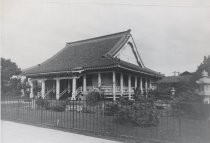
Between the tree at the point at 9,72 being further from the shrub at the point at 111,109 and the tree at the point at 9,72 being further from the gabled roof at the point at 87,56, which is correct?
the shrub at the point at 111,109

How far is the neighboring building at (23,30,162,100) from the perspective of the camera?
733 inches

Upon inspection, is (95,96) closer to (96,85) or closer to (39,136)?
(96,85)

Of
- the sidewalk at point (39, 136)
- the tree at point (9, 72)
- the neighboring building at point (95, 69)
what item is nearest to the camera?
the sidewalk at point (39, 136)

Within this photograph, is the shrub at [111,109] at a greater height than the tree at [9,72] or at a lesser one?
lesser

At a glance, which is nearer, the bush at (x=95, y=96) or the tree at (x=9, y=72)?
the bush at (x=95, y=96)

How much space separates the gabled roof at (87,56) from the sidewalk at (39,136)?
918 centimetres

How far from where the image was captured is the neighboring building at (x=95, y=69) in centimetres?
1862

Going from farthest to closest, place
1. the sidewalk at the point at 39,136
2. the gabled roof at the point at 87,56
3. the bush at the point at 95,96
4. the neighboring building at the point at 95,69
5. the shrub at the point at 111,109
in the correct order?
the gabled roof at the point at 87,56 < the neighboring building at the point at 95,69 < the bush at the point at 95,96 < the shrub at the point at 111,109 < the sidewalk at the point at 39,136

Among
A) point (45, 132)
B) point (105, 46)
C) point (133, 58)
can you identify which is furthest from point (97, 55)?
point (45, 132)

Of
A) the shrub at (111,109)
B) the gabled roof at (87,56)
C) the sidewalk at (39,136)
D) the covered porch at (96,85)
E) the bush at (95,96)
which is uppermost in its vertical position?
the gabled roof at (87,56)

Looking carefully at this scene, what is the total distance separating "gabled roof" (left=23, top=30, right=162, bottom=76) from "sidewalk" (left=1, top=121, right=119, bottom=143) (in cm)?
918

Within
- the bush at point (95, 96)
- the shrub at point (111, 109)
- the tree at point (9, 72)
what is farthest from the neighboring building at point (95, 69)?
the tree at point (9, 72)

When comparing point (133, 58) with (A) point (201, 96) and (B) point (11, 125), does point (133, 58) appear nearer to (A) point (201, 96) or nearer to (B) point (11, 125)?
(A) point (201, 96)

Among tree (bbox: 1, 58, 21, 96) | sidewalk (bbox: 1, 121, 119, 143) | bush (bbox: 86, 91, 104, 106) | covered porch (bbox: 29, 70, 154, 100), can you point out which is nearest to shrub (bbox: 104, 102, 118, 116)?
sidewalk (bbox: 1, 121, 119, 143)
